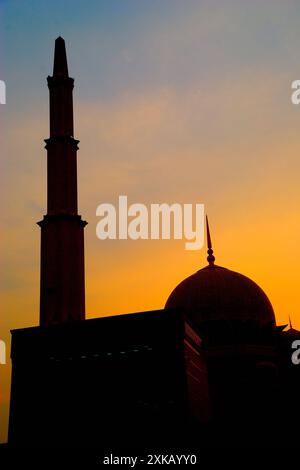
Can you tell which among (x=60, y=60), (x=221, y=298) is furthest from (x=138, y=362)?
(x=60, y=60)

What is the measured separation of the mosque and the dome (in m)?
0.09

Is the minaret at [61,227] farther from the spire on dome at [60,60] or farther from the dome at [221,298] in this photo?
the dome at [221,298]

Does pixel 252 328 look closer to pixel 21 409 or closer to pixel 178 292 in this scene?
pixel 178 292

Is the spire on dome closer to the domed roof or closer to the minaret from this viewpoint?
the minaret

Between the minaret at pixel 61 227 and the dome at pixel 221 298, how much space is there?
8.24m

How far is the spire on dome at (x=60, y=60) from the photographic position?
120 feet

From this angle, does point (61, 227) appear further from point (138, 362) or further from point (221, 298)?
point (221, 298)

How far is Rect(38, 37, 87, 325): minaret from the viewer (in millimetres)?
32500

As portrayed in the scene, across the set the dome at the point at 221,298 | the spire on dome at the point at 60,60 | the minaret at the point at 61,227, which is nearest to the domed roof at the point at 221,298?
the dome at the point at 221,298

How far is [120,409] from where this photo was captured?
85.9 ft
